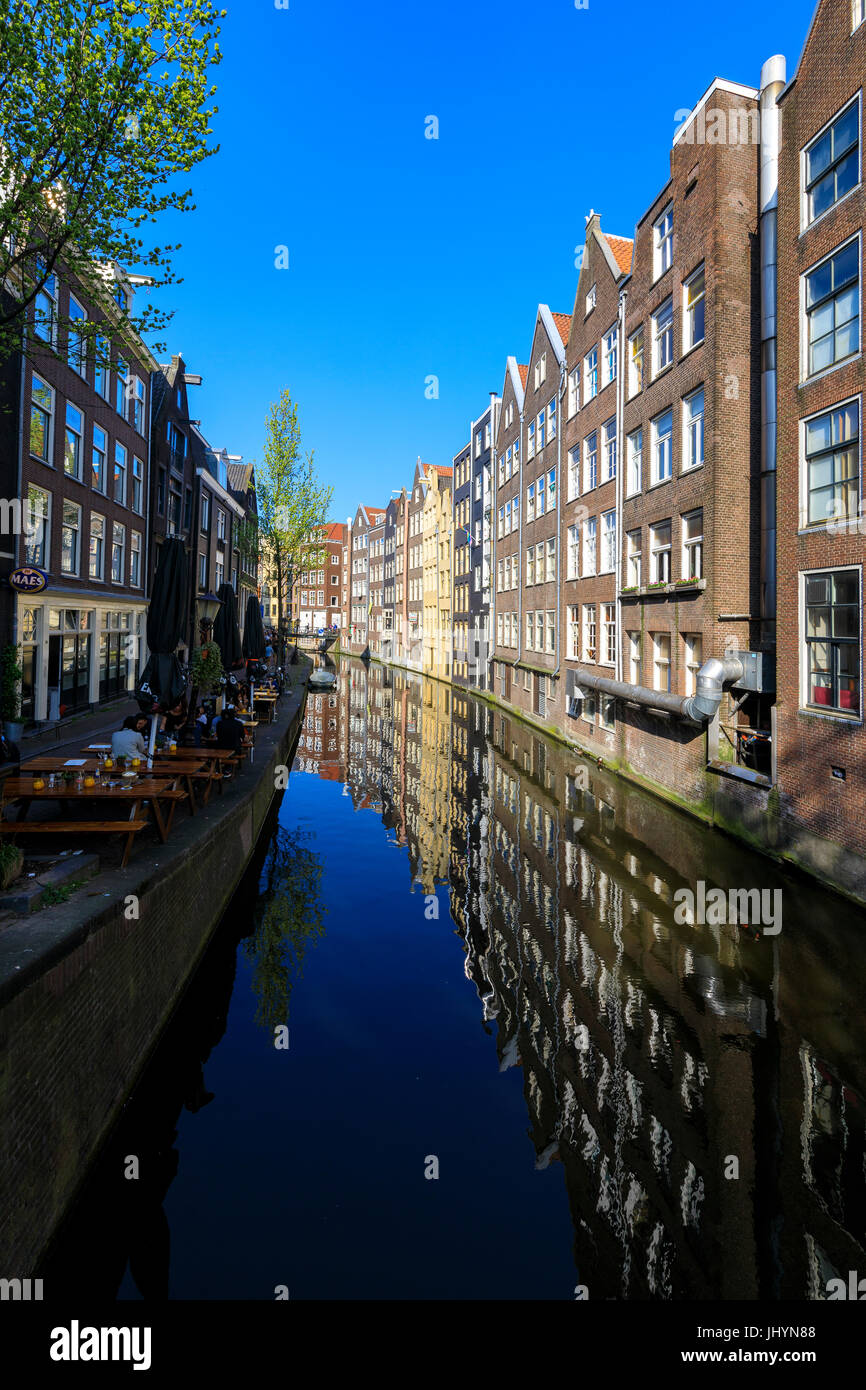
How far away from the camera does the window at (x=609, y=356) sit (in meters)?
23.3

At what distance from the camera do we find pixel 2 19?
840 centimetres

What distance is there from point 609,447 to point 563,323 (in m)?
12.1

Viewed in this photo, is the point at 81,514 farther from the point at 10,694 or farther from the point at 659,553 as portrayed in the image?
the point at 659,553

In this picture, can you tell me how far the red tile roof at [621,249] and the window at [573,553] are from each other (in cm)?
882

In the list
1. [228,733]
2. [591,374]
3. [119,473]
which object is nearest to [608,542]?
[591,374]

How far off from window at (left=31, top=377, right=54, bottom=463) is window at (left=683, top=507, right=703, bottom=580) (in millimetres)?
17537

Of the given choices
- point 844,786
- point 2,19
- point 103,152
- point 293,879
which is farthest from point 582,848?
point 2,19

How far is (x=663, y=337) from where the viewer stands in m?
19.7

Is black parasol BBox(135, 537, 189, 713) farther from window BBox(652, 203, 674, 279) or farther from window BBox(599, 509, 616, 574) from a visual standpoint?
window BBox(652, 203, 674, 279)

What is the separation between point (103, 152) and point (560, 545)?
70.7 feet

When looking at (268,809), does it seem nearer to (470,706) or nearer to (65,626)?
(65,626)

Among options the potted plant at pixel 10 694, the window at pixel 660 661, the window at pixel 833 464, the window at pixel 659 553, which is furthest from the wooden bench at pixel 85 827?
the window at pixel 659 553
